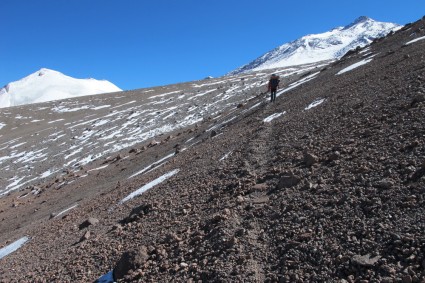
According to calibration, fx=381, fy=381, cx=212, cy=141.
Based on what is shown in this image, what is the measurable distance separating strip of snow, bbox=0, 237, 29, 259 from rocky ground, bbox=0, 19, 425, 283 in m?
0.48

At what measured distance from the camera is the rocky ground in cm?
641

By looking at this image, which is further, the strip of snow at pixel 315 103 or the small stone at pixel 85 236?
the strip of snow at pixel 315 103

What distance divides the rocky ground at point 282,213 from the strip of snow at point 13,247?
0.48 meters

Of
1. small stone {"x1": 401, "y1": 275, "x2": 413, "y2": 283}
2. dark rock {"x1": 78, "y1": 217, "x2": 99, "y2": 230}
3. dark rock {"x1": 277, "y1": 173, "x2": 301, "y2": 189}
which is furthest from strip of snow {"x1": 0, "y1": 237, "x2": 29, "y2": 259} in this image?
small stone {"x1": 401, "y1": 275, "x2": 413, "y2": 283}

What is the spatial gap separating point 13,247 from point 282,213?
1135 cm

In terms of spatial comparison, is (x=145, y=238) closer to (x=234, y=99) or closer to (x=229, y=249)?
(x=229, y=249)

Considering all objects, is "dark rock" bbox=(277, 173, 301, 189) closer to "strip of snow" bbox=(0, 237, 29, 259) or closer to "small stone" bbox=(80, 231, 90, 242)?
"small stone" bbox=(80, 231, 90, 242)

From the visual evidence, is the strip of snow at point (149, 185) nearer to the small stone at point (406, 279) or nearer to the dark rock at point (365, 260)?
the dark rock at point (365, 260)

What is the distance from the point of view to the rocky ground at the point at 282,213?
6.41 metres

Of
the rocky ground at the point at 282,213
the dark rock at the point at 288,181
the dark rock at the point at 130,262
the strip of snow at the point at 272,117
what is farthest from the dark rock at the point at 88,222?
the strip of snow at the point at 272,117

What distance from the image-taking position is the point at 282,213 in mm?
8227

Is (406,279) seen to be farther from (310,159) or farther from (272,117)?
(272,117)

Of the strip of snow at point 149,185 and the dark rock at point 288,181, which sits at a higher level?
the dark rock at point 288,181

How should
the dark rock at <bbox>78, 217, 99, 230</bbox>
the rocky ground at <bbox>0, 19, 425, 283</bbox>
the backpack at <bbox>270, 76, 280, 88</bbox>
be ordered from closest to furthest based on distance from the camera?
the rocky ground at <bbox>0, 19, 425, 283</bbox>
the dark rock at <bbox>78, 217, 99, 230</bbox>
the backpack at <bbox>270, 76, 280, 88</bbox>
